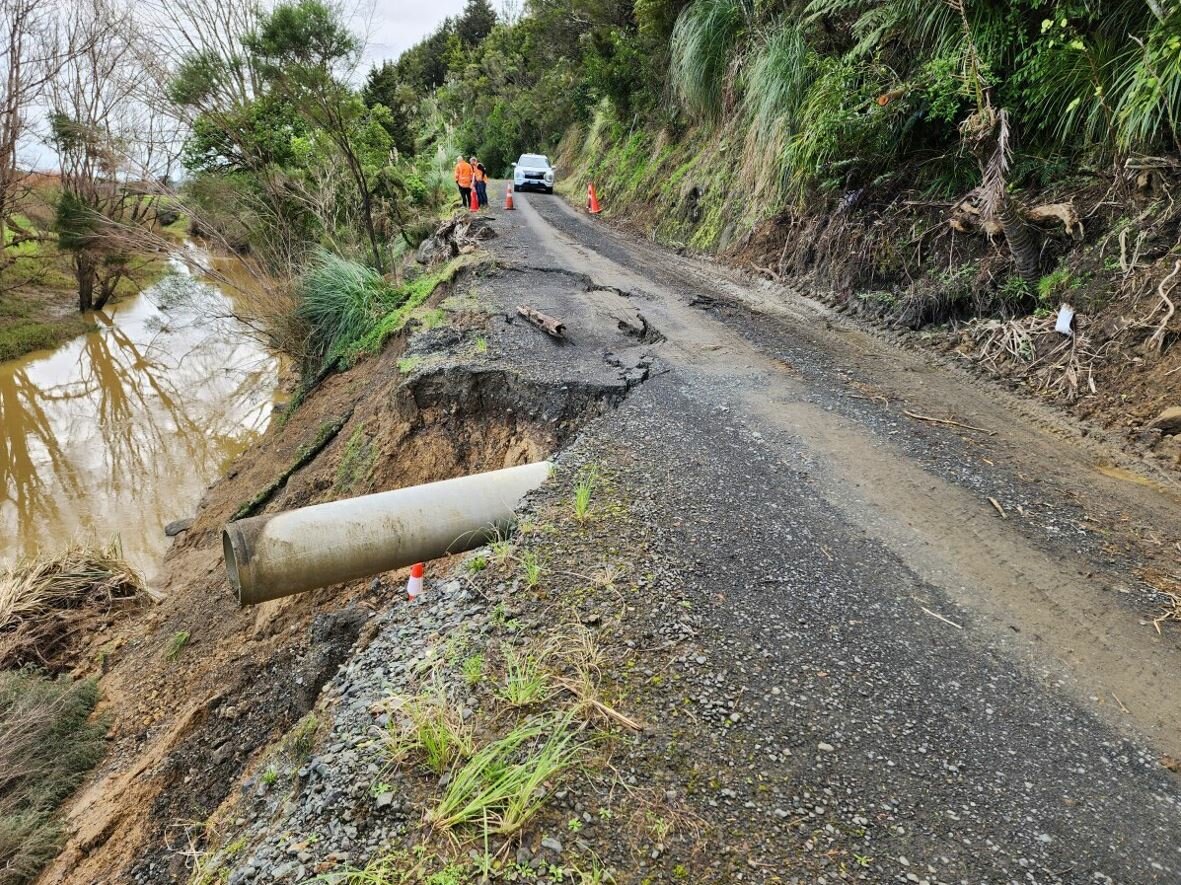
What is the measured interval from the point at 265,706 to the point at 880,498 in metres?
3.86

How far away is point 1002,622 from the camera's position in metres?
2.89

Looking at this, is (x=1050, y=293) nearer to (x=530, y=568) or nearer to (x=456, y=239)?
(x=530, y=568)

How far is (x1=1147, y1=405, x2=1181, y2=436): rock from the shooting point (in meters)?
4.03

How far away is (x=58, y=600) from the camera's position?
689 centimetres

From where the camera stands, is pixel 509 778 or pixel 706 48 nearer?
pixel 509 778

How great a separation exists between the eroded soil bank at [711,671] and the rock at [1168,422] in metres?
0.32

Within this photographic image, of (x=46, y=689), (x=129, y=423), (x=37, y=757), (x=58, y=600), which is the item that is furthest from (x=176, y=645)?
(x=129, y=423)

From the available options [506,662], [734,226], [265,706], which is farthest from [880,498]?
[734,226]

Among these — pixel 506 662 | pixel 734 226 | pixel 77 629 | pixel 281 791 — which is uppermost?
pixel 734 226

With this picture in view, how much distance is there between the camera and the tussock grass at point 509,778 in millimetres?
1997

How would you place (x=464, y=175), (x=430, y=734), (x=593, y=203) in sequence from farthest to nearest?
(x=593, y=203), (x=464, y=175), (x=430, y=734)

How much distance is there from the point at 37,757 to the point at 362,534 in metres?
3.73

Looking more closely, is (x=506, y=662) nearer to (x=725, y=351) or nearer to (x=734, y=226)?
(x=725, y=351)

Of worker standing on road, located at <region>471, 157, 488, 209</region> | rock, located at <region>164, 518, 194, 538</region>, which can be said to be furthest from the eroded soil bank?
worker standing on road, located at <region>471, 157, 488, 209</region>
